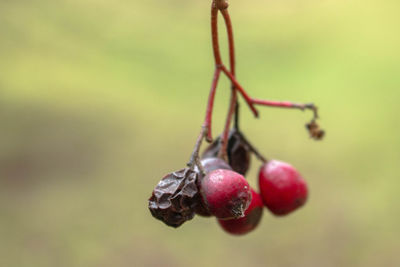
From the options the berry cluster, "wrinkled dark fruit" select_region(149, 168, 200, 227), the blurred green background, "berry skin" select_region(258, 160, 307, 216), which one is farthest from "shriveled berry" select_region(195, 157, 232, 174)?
the blurred green background

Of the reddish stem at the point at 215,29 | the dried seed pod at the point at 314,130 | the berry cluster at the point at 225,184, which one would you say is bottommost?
the berry cluster at the point at 225,184

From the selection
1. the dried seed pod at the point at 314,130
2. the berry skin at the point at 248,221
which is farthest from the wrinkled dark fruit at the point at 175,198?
the dried seed pod at the point at 314,130

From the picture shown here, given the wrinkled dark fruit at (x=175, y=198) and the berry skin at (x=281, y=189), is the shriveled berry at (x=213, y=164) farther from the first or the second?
the berry skin at (x=281, y=189)

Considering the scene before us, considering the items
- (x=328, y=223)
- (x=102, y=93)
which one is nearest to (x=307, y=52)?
(x=328, y=223)

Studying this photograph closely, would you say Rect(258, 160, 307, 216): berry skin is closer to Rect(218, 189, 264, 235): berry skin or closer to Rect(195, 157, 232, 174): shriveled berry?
Rect(218, 189, 264, 235): berry skin

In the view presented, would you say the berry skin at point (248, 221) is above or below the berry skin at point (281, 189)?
below

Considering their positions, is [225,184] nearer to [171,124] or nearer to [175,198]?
[175,198]

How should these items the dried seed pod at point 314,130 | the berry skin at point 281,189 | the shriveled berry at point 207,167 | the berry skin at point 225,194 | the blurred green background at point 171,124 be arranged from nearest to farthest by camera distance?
1. the berry skin at point 225,194
2. the shriveled berry at point 207,167
3. the berry skin at point 281,189
4. the dried seed pod at point 314,130
5. the blurred green background at point 171,124
